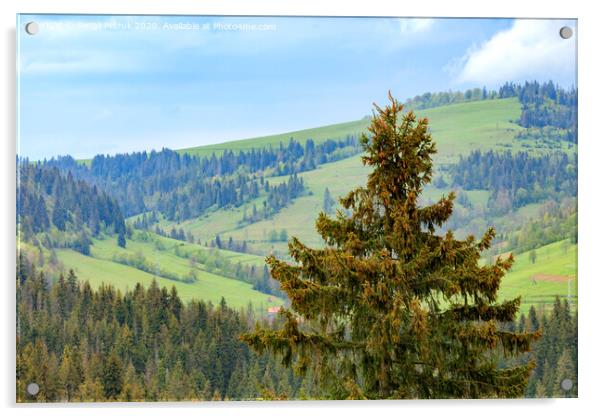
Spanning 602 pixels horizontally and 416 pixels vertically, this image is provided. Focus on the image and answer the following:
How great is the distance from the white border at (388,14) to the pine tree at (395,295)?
0.77 m

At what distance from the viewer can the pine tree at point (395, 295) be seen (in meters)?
10.7

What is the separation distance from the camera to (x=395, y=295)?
1072cm

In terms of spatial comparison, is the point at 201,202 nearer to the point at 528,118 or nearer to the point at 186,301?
the point at 186,301

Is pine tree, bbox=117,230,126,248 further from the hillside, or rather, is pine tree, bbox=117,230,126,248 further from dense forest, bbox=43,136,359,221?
dense forest, bbox=43,136,359,221

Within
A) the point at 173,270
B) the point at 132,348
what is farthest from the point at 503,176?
the point at 132,348

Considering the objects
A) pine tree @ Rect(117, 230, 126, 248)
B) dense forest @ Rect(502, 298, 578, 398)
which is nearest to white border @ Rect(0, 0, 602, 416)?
dense forest @ Rect(502, 298, 578, 398)

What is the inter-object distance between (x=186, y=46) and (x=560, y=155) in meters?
4.45

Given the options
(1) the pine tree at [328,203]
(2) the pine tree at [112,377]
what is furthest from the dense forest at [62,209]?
(1) the pine tree at [328,203]

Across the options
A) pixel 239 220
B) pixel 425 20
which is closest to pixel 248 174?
pixel 239 220

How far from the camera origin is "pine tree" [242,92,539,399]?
421 inches

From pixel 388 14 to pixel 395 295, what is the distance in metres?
3.47

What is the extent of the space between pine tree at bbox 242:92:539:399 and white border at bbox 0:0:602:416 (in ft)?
2.52

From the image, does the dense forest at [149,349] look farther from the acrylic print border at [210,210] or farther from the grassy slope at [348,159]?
the grassy slope at [348,159]

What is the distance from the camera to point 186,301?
501 inches
